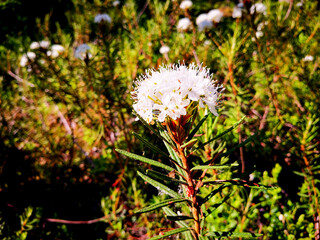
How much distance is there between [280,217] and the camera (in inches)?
55.2

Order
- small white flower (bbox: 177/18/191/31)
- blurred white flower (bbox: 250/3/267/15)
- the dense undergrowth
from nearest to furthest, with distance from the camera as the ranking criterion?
the dense undergrowth < blurred white flower (bbox: 250/3/267/15) < small white flower (bbox: 177/18/191/31)

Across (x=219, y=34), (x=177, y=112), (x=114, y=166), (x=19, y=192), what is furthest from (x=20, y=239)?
(x=219, y=34)

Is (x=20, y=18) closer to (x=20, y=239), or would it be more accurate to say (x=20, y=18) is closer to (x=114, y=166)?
(x=114, y=166)

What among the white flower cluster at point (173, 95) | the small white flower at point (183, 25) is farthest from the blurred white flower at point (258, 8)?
the white flower cluster at point (173, 95)

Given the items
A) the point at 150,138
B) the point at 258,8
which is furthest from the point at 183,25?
the point at 150,138

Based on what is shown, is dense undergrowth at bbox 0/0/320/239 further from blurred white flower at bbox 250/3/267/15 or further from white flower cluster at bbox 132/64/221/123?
white flower cluster at bbox 132/64/221/123

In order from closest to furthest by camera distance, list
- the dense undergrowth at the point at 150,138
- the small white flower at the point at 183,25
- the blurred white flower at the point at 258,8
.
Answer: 1. the dense undergrowth at the point at 150,138
2. the blurred white flower at the point at 258,8
3. the small white flower at the point at 183,25

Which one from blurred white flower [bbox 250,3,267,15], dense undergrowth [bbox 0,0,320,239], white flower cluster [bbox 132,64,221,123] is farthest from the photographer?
blurred white flower [bbox 250,3,267,15]

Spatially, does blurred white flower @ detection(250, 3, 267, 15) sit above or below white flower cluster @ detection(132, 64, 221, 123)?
above

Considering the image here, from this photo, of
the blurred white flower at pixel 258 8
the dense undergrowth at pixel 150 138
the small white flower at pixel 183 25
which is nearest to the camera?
the dense undergrowth at pixel 150 138

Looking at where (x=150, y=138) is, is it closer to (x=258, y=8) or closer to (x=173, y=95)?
(x=173, y=95)

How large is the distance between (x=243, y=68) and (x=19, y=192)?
248cm

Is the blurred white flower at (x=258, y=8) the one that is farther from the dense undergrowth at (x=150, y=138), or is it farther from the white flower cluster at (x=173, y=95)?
the white flower cluster at (x=173, y=95)

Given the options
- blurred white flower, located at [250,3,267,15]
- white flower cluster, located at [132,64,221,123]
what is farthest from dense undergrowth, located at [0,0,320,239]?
white flower cluster, located at [132,64,221,123]
